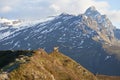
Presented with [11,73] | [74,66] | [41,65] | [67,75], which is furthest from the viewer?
[74,66]

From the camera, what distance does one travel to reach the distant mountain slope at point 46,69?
240ft

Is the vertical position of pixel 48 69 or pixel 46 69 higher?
pixel 46 69

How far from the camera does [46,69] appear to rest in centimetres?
8412

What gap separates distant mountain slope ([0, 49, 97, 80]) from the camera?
73062 mm

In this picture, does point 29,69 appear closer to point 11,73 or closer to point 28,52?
point 11,73

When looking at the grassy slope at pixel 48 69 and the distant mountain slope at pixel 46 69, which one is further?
the grassy slope at pixel 48 69

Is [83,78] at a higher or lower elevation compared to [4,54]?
lower

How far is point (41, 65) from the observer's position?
83188mm

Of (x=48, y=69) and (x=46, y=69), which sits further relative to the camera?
(x=48, y=69)

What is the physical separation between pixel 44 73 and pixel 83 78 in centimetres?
2234

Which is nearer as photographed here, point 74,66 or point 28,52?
point 28,52

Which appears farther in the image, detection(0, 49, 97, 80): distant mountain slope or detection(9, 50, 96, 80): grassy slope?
detection(9, 50, 96, 80): grassy slope

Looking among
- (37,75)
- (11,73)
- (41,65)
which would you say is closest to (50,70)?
(41,65)

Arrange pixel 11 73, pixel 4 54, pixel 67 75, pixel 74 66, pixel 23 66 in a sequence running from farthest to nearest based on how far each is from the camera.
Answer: pixel 74 66, pixel 4 54, pixel 67 75, pixel 23 66, pixel 11 73
